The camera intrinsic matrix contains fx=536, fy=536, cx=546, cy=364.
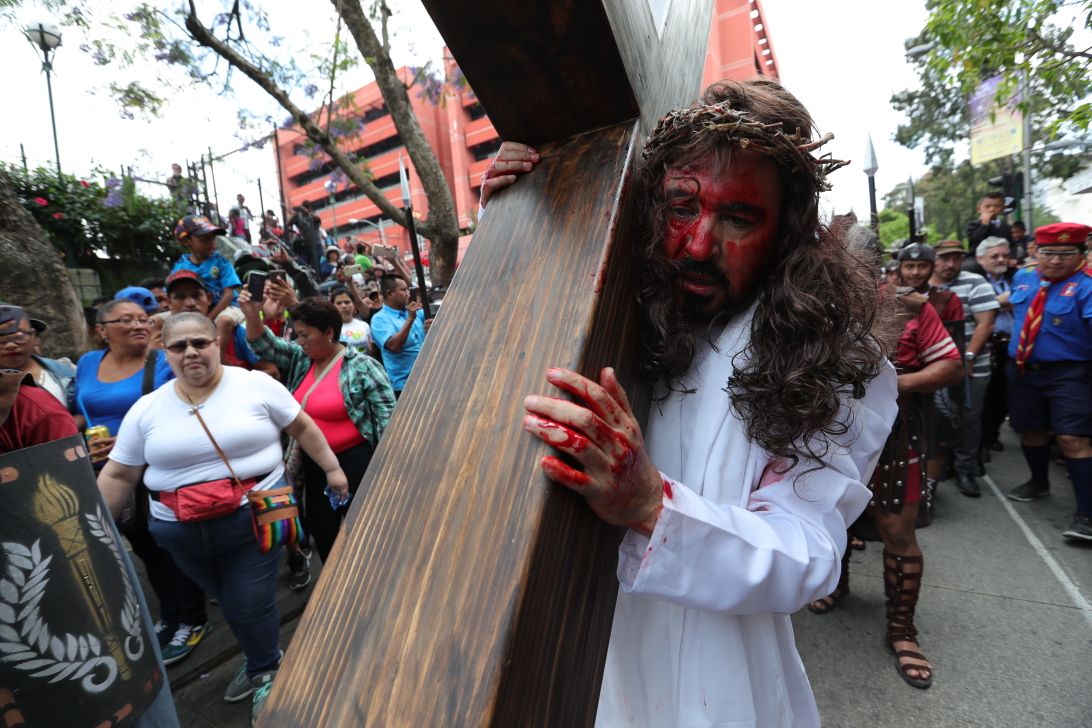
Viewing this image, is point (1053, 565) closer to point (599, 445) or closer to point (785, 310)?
point (785, 310)

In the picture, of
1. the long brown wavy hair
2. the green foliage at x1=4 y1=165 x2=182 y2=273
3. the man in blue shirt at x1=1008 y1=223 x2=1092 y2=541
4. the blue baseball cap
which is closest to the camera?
the long brown wavy hair

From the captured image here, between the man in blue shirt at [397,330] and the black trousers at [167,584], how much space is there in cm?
Answer: 204

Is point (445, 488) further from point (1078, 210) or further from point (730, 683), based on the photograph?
point (1078, 210)

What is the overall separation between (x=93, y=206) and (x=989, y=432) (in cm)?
1385

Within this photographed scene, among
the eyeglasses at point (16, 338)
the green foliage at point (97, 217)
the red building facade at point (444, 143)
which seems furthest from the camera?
the red building facade at point (444, 143)

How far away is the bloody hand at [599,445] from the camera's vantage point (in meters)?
0.64

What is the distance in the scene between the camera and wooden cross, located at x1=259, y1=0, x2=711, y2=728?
1.82 feet

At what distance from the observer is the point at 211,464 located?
108 inches

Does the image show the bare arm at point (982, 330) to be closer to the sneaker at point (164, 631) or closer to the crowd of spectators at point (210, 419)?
the crowd of spectators at point (210, 419)

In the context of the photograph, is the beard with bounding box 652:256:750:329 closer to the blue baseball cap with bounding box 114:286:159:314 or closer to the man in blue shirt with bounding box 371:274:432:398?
the blue baseball cap with bounding box 114:286:159:314

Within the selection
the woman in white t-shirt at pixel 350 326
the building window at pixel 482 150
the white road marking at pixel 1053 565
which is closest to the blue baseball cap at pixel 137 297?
the woman in white t-shirt at pixel 350 326

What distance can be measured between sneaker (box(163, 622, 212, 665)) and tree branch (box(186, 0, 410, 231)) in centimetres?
428

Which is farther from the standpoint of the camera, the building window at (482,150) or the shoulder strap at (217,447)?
the building window at (482,150)

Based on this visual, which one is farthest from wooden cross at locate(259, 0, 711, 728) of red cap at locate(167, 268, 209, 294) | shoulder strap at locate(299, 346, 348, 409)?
red cap at locate(167, 268, 209, 294)
